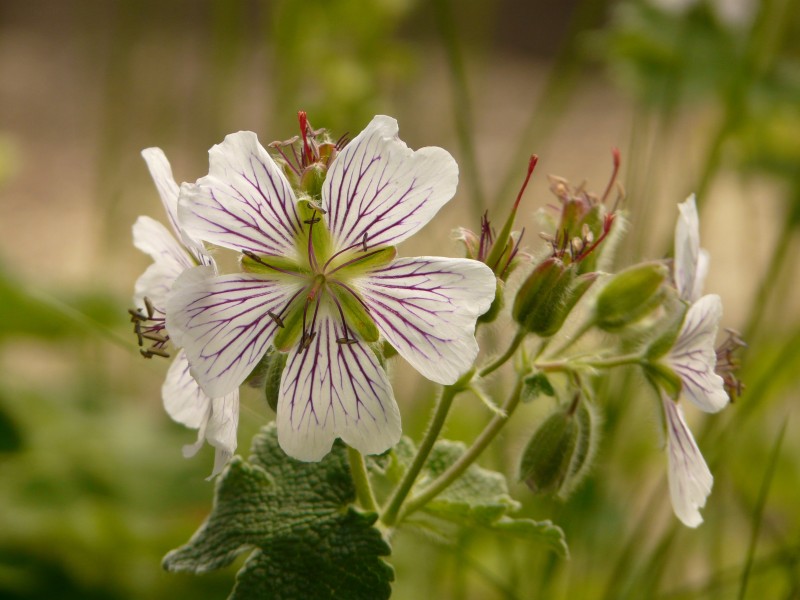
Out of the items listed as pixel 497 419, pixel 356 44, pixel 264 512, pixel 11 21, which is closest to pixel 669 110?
pixel 356 44

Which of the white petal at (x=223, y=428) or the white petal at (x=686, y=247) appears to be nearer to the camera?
the white petal at (x=223, y=428)

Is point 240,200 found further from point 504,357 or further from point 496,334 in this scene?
point 496,334

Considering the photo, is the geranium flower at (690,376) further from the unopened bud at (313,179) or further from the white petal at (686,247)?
the unopened bud at (313,179)

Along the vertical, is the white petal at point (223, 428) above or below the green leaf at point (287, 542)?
above

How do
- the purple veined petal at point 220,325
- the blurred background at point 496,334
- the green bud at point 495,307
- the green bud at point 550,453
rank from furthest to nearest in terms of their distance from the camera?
1. the blurred background at point 496,334
2. the green bud at point 550,453
3. the green bud at point 495,307
4. the purple veined petal at point 220,325

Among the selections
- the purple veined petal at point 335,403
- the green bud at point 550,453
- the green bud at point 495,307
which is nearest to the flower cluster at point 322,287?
the purple veined petal at point 335,403

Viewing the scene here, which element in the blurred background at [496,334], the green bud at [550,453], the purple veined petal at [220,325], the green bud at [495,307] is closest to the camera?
the purple veined petal at [220,325]

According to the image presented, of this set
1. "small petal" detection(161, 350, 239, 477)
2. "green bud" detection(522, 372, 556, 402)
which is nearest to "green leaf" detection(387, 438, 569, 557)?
"green bud" detection(522, 372, 556, 402)

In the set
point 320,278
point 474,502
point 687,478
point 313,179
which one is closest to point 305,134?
point 313,179
